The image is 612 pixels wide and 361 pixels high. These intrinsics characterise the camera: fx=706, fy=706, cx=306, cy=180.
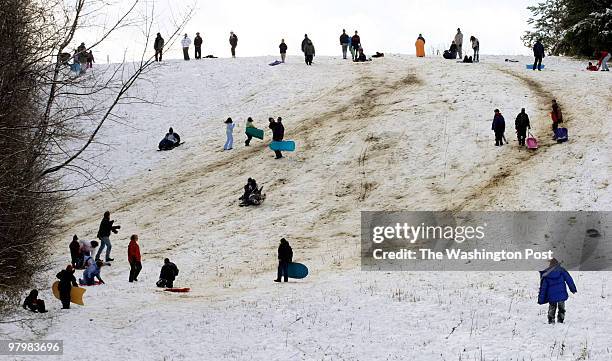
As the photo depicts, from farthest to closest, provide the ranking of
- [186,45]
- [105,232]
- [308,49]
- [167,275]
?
[186,45] < [308,49] < [105,232] < [167,275]

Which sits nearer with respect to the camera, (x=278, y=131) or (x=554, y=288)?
(x=554, y=288)

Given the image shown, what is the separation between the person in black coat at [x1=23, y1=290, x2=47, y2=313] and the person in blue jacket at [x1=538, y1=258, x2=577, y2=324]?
11254mm

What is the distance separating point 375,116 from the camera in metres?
34.3

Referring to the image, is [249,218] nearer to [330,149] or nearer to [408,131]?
[330,149]

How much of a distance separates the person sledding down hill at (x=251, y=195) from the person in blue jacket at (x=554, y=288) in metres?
14.5

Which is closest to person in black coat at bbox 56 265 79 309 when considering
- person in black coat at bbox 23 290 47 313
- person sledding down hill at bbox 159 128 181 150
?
person in black coat at bbox 23 290 47 313

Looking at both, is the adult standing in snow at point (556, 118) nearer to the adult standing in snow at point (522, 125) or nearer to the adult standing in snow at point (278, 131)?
the adult standing in snow at point (522, 125)

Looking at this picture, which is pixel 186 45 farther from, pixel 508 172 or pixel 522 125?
pixel 508 172

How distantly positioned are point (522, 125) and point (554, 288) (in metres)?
14.6

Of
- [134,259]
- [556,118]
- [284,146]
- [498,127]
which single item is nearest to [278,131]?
[284,146]

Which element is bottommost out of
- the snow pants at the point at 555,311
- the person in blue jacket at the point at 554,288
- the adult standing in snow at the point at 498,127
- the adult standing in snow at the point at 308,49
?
the snow pants at the point at 555,311

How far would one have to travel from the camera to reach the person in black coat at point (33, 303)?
16517 mm

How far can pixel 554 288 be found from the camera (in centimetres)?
1441

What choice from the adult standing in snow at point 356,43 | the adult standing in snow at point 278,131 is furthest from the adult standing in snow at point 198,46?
the adult standing in snow at point 278,131
